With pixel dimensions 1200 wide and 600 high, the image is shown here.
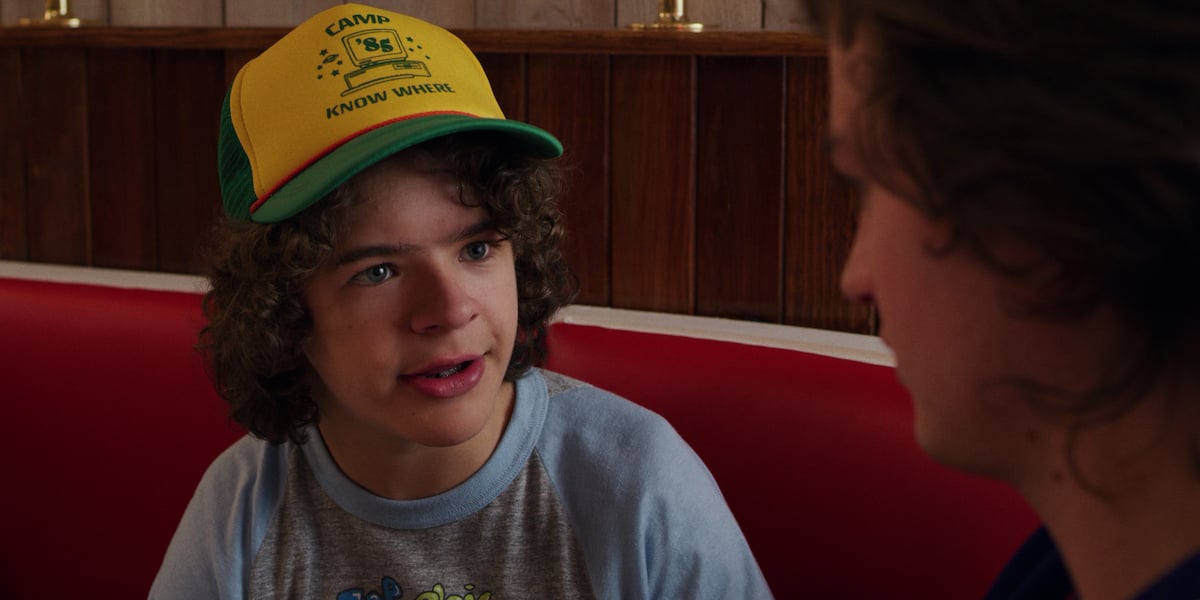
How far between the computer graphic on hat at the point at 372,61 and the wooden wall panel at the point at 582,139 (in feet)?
1.31

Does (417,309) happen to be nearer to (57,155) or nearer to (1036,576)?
(1036,576)

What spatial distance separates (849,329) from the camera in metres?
1.48

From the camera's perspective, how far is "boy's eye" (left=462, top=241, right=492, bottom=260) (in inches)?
46.6

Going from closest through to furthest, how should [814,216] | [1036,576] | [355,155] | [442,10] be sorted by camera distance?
[1036,576] → [355,155] → [814,216] → [442,10]

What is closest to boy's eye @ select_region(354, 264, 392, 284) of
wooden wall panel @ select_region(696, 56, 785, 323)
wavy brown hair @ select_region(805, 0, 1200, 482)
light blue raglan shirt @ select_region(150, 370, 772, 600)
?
light blue raglan shirt @ select_region(150, 370, 772, 600)

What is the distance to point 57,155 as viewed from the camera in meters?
1.91

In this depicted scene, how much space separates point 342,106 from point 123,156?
843 mm

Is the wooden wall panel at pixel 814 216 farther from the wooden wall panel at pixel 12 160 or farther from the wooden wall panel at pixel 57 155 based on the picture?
the wooden wall panel at pixel 12 160

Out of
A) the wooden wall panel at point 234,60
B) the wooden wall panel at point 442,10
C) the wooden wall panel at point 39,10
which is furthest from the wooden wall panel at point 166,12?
the wooden wall panel at point 442,10

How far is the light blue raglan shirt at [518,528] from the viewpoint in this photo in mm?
1199

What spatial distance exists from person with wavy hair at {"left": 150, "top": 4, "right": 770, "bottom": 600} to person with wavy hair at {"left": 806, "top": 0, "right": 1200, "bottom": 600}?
621 millimetres

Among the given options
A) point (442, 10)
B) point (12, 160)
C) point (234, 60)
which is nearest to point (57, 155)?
point (12, 160)

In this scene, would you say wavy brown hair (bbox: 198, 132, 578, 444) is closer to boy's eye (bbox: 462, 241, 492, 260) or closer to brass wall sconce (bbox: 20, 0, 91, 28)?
boy's eye (bbox: 462, 241, 492, 260)

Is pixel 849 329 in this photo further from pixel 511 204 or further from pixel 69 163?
pixel 69 163
